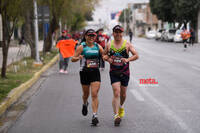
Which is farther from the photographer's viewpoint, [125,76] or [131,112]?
[131,112]

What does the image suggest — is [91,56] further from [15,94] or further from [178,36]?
[178,36]

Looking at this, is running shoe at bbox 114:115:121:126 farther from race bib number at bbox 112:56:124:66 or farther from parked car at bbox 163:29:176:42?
parked car at bbox 163:29:176:42

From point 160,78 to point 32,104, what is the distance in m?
5.41

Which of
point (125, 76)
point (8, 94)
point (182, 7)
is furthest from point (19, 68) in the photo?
point (182, 7)

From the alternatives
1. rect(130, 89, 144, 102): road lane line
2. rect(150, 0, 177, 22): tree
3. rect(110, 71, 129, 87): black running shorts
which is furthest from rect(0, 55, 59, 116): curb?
rect(150, 0, 177, 22): tree

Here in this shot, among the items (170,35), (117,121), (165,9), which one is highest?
(165,9)

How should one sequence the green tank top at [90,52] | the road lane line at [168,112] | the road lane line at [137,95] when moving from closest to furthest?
the road lane line at [168,112] < the green tank top at [90,52] < the road lane line at [137,95]

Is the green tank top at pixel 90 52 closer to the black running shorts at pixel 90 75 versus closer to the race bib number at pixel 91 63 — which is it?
the race bib number at pixel 91 63

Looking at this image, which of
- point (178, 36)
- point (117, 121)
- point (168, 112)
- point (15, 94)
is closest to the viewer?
point (117, 121)

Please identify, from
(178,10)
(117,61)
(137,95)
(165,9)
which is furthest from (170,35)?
(117,61)

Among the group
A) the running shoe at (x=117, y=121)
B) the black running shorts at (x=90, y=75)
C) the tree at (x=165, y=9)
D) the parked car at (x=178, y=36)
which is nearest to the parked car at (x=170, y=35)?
the parked car at (x=178, y=36)

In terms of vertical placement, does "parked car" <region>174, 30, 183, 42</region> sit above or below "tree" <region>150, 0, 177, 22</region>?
below

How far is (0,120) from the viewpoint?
Result: 7281mm

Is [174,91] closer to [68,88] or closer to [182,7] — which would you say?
[68,88]
